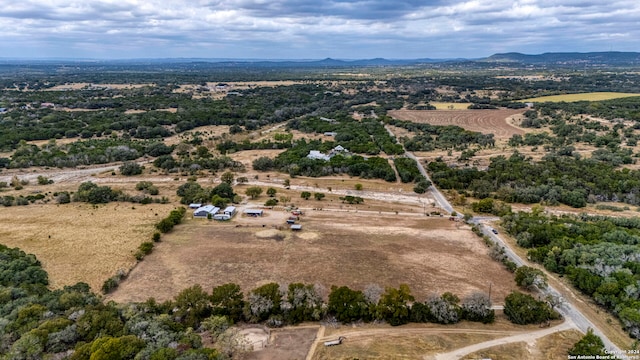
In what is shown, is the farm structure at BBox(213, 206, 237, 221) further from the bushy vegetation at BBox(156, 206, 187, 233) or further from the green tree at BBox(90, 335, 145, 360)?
the green tree at BBox(90, 335, 145, 360)

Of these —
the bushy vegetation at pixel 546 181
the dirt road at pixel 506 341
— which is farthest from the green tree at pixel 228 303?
the bushy vegetation at pixel 546 181

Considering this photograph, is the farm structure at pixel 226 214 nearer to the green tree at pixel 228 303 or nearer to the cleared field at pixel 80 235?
the cleared field at pixel 80 235

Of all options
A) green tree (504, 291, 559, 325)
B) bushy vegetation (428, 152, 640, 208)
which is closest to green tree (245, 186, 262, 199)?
bushy vegetation (428, 152, 640, 208)

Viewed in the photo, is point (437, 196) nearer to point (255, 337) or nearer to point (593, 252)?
point (593, 252)

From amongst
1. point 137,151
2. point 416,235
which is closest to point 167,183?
point 137,151

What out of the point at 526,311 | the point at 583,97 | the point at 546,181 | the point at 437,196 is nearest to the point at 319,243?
Result: the point at 526,311

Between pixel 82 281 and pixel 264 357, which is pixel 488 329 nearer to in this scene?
pixel 264 357

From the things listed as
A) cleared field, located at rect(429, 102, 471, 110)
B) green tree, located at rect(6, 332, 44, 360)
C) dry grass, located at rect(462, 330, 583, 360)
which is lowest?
dry grass, located at rect(462, 330, 583, 360)

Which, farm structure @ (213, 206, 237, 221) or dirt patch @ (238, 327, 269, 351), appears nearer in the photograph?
dirt patch @ (238, 327, 269, 351)
